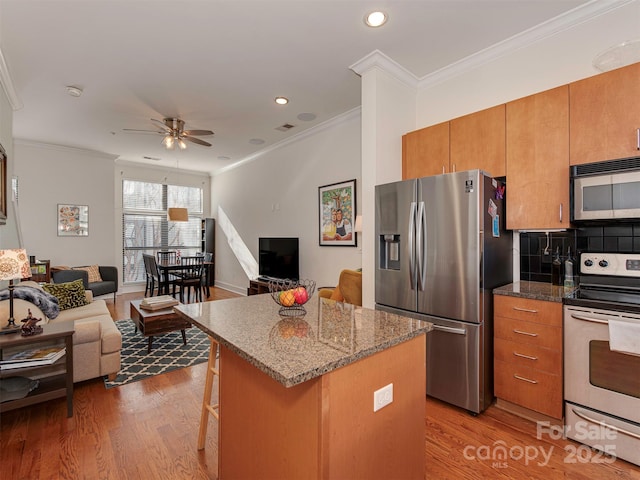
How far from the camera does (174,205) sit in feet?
26.1

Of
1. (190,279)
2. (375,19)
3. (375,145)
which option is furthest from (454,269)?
(190,279)

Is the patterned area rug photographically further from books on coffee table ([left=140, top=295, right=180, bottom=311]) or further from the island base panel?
the island base panel

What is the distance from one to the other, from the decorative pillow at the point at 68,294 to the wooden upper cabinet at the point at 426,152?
13.8 feet

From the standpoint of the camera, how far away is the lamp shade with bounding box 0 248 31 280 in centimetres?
227

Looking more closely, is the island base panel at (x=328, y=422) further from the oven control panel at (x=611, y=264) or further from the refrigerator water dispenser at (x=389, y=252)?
the oven control panel at (x=611, y=264)

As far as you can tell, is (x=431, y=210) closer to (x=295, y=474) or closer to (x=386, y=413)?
(x=386, y=413)

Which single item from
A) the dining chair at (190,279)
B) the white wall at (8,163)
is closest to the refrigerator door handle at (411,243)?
the white wall at (8,163)

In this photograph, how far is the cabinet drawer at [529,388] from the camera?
2129 mm

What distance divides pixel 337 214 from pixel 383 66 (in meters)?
2.09

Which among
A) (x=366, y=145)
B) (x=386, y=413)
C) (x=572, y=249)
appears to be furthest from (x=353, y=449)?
(x=366, y=145)

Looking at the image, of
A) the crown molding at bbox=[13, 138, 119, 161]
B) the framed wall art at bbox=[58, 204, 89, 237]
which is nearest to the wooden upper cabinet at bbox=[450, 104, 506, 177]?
the crown molding at bbox=[13, 138, 119, 161]

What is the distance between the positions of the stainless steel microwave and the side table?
374cm

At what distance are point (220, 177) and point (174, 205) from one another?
1332mm

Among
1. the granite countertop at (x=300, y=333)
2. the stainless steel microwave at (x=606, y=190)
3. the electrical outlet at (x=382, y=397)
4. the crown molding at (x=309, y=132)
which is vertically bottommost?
the electrical outlet at (x=382, y=397)
